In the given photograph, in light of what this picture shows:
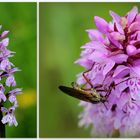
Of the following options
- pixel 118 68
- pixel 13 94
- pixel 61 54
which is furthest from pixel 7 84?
pixel 118 68

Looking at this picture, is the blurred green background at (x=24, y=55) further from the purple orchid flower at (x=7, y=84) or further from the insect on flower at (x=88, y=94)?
the insect on flower at (x=88, y=94)

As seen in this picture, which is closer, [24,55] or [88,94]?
[88,94]

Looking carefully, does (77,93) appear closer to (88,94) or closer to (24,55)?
(88,94)

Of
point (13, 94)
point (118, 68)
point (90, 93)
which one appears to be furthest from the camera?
point (13, 94)

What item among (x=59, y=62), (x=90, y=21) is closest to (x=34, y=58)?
(x=59, y=62)

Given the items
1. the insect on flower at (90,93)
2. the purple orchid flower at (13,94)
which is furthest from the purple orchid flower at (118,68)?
the purple orchid flower at (13,94)

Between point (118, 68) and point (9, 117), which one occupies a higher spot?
point (118, 68)

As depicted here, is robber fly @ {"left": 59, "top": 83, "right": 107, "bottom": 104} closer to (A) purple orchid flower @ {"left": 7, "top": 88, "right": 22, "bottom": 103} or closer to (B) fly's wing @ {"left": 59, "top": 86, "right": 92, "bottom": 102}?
(B) fly's wing @ {"left": 59, "top": 86, "right": 92, "bottom": 102}
